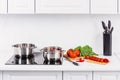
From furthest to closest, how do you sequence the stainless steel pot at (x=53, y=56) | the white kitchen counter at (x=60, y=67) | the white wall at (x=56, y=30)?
the white wall at (x=56, y=30), the stainless steel pot at (x=53, y=56), the white kitchen counter at (x=60, y=67)

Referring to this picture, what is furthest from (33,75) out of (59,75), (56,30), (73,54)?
(56,30)

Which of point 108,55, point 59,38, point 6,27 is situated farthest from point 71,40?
point 6,27

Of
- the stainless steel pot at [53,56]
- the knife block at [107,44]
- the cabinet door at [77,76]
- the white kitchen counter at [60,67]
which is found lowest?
the cabinet door at [77,76]

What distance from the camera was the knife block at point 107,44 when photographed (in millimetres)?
2852

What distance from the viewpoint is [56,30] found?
3041 millimetres

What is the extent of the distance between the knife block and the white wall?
14cm

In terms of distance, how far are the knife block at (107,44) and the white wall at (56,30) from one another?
0.14m

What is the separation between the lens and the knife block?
9.36 feet
